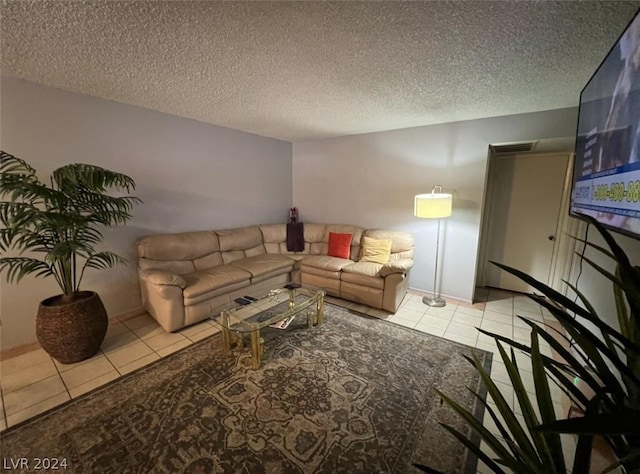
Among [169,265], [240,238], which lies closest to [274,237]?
[240,238]

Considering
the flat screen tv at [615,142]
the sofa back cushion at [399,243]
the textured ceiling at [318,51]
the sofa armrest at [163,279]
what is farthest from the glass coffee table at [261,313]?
the flat screen tv at [615,142]

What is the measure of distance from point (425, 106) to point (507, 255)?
2566 millimetres

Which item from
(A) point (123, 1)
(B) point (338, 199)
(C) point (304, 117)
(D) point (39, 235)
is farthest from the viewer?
(B) point (338, 199)

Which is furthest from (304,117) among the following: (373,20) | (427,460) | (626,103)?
(427,460)

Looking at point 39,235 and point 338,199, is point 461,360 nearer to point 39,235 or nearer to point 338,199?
point 338,199

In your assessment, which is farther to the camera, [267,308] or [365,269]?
[365,269]

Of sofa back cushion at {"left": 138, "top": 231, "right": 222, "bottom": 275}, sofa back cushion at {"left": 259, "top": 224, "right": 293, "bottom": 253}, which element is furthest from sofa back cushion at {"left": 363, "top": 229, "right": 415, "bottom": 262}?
sofa back cushion at {"left": 138, "top": 231, "right": 222, "bottom": 275}

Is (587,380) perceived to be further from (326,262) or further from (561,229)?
(561,229)

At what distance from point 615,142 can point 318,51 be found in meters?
1.68

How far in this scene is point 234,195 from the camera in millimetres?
3918

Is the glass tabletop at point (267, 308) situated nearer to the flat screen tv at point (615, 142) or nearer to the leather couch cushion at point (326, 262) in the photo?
the leather couch cushion at point (326, 262)

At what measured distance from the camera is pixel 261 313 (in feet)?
8.02

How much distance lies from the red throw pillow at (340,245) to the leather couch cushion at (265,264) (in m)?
0.62

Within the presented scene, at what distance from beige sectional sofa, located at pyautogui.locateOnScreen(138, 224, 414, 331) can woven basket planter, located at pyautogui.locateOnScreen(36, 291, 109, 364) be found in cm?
52
